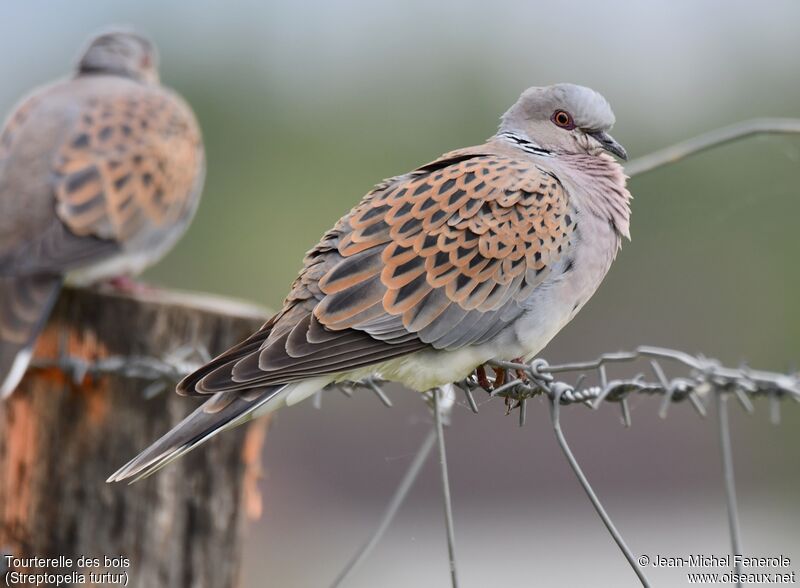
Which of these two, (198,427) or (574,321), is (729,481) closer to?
(198,427)

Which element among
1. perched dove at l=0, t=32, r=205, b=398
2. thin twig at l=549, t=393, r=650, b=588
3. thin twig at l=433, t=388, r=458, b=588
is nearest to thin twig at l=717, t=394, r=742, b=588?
thin twig at l=549, t=393, r=650, b=588

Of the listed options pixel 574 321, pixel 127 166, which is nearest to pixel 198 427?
pixel 127 166

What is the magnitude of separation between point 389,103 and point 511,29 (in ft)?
7.39

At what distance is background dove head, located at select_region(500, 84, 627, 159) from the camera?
10.7 feet

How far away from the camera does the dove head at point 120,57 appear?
5656 millimetres

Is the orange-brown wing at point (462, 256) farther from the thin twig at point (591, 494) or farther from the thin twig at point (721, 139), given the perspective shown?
the thin twig at point (591, 494)

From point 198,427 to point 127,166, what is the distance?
7.45 feet

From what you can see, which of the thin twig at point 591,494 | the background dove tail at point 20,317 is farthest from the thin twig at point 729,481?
the background dove tail at point 20,317

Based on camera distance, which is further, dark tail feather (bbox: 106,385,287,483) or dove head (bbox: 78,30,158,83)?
dove head (bbox: 78,30,158,83)

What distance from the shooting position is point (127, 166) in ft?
14.9

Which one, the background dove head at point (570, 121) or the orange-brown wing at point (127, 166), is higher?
the orange-brown wing at point (127, 166)

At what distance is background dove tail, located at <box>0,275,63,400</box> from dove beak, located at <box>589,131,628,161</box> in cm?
172

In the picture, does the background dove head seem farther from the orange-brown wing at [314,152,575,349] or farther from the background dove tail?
the background dove tail

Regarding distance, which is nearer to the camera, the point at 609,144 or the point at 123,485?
the point at 123,485
